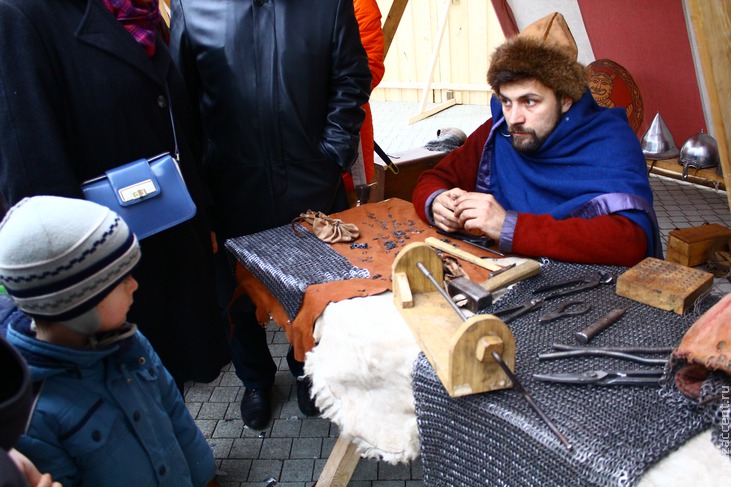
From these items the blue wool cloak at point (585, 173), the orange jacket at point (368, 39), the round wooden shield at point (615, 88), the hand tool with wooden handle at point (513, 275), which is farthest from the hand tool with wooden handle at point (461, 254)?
the round wooden shield at point (615, 88)

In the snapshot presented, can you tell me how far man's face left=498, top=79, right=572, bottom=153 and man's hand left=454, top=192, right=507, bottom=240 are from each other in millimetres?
330

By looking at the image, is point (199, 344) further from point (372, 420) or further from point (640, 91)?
point (640, 91)

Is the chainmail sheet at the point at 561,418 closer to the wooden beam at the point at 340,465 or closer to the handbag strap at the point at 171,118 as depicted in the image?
the wooden beam at the point at 340,465

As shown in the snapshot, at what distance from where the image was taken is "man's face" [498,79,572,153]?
2.12 m

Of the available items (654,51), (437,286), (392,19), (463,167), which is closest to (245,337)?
(463,167)

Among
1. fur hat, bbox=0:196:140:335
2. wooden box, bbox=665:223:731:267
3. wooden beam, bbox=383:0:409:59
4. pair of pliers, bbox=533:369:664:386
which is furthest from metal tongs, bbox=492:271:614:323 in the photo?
wooden beam, bbox=383:0:409:59

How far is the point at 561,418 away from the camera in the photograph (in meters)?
1.15

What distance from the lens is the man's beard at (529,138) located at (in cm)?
218

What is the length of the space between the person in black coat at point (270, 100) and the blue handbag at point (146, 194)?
A: 0.53 meters

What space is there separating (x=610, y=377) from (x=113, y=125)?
5.43ft

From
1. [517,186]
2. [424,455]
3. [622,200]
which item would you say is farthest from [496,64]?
[424,455]

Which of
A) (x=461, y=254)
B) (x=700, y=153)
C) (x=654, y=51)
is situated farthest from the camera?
(x=654, y=51)

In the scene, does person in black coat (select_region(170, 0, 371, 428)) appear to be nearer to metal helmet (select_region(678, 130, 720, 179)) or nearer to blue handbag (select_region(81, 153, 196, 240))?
blue handbag (select_region(81, 153, 196, 240))

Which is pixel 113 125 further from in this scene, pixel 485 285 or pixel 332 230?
pixel 485 285
